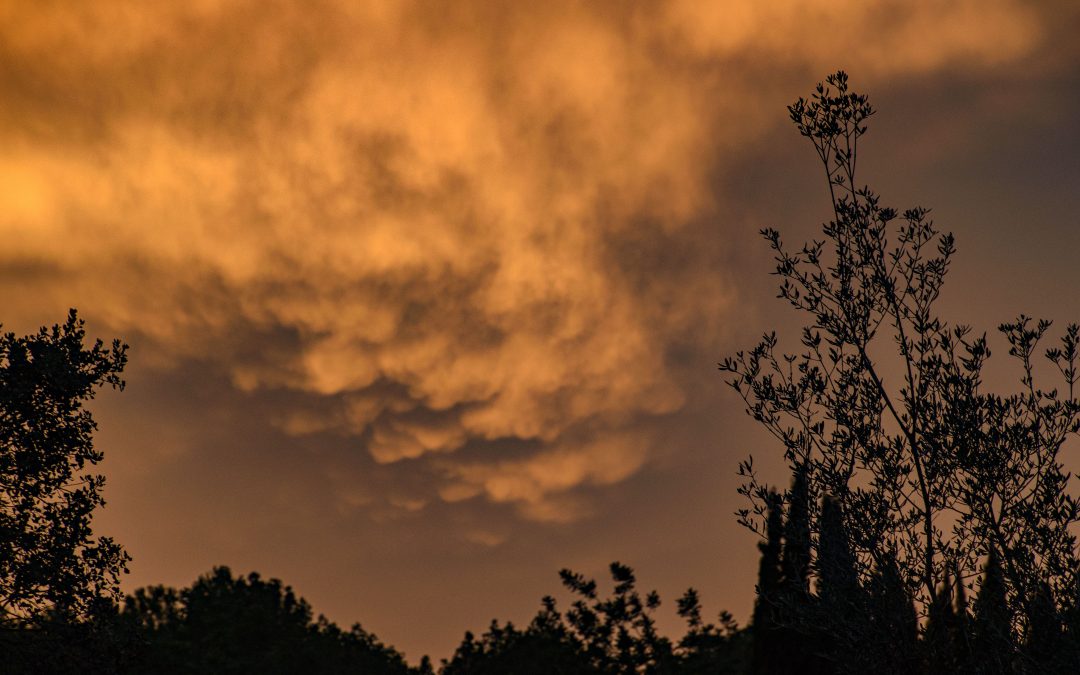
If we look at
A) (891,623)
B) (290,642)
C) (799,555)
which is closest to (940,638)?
(891,623)

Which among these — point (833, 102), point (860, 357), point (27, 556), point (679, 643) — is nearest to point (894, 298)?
point (860, 357)

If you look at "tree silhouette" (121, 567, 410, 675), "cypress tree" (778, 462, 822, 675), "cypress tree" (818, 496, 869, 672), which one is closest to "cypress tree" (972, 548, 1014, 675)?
"cypress tree" (818, 496, 869, 672)

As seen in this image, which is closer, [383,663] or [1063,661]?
[1063,661]

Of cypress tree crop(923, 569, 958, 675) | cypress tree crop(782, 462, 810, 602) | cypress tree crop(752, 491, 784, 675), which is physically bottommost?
cypress tree crop(923, 569, 958, 675)

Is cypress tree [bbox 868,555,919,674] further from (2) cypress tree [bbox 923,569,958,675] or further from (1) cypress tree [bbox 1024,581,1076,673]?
(1) cypress tree [bbox 1024,581,1076,673]

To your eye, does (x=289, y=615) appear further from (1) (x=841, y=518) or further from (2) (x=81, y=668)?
(1) (x=841, y=518)

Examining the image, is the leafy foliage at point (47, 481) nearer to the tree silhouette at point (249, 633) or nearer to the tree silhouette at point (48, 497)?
the tree silhouette at point (48, 497)

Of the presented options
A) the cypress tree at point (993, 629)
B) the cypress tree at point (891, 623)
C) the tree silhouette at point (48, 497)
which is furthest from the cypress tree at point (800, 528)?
the tree silhouette at point (48, 497)

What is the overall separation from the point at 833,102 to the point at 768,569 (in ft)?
138

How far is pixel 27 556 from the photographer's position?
28.8m

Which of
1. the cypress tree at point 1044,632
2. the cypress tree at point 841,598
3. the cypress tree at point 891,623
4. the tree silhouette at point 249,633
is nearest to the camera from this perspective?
the cypress tree at point 1044,632

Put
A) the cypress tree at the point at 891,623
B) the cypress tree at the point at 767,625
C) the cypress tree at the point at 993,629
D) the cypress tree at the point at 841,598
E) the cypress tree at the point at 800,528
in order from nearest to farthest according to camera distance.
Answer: the cypress tree at the point at 993,629 → the cypress tree at the point at 891,623 → the cypress tree at the point at 841,598 → the cypress tree at the point at 800,528 → the cypress tree at the point at 767,625

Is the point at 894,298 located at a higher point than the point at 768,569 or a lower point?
lower

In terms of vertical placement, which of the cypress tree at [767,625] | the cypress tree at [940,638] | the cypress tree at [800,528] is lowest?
the cypress tree at [940,638]
